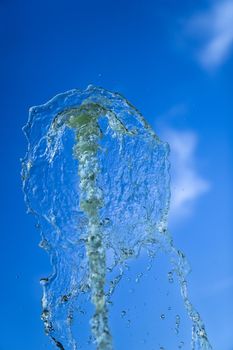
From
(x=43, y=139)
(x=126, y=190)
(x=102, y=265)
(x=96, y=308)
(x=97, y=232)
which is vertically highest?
(x=43, y=139)

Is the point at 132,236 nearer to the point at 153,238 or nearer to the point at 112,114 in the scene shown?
the point at 153,238

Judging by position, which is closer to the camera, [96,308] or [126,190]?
[96,308]

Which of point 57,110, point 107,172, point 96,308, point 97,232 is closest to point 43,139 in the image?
point 57,110

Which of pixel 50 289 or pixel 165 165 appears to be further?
pixel 165 165

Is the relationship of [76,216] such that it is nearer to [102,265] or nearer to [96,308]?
[102,265]

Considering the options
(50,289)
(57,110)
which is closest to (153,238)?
(50,289)

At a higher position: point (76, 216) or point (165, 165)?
point (165, 165)

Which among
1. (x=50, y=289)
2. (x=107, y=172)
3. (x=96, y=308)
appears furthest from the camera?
(x=107, y=172)

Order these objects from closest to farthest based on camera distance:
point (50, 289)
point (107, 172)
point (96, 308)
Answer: point (96, 308)
point (50, 289)
point (107, 172)

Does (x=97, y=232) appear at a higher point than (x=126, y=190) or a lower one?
lower
